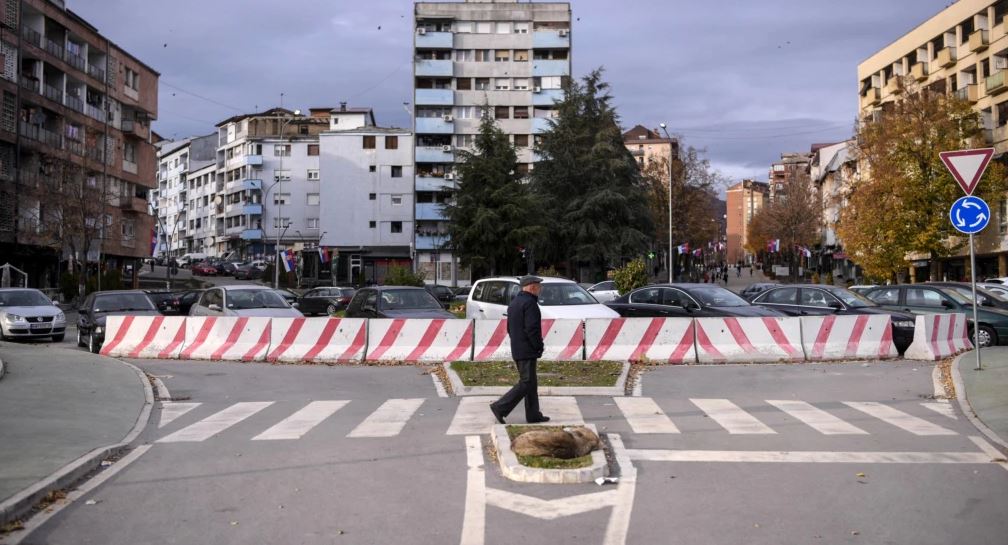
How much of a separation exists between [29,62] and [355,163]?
3265 cm

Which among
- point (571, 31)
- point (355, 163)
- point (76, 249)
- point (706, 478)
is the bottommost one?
point (706, 478)

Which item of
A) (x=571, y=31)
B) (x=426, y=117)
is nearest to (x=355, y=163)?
(x=426, y=117)

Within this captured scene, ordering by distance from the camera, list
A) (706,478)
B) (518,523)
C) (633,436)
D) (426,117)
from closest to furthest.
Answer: (518,523)
(706,478)
(633,436)
(426,117)

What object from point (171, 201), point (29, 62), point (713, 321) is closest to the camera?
point (713, 321)

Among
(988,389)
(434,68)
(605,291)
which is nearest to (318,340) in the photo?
(988,389)

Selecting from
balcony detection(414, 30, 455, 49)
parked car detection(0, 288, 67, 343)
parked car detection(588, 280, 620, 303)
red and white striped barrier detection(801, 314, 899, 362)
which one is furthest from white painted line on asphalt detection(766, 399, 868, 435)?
balcony detection(414, 30, 455, 49)

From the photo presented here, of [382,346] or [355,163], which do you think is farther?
[355,163]

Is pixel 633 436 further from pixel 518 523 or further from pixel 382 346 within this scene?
pixel 382 346

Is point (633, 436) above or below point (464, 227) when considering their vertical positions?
below

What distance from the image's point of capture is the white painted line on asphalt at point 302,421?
9.57m

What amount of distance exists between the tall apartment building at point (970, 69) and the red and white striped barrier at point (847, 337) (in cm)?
3382

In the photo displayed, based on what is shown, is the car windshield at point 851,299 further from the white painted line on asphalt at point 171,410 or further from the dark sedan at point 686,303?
the white painted line on asphalt at point 171,410

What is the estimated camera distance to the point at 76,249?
5116 cm

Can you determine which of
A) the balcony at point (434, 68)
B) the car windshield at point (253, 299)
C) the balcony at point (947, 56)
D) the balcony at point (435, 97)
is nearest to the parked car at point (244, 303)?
the car windshield at point (253, 299)
